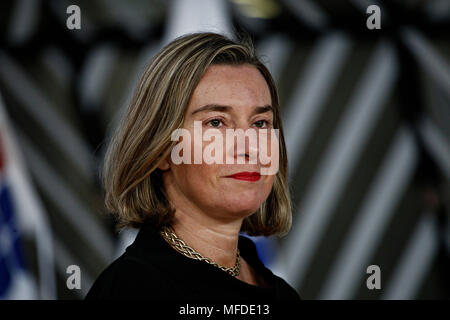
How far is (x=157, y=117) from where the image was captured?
1561 millimetres

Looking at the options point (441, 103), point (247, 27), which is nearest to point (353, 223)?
point (441, 103)

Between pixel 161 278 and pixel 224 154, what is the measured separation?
1.17 ft

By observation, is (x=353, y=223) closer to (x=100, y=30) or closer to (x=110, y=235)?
(x=110, y=235)

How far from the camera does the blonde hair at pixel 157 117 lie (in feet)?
5.03

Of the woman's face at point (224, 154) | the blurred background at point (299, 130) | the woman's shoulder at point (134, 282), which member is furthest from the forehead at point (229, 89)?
the blurred background at point (299, 130)

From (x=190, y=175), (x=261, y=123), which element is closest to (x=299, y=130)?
(x=261, y=123)

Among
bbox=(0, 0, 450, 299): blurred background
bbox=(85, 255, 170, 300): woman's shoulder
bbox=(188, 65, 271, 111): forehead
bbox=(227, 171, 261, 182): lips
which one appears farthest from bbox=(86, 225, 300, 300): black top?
bbox=(0, 0, 450, 299): blurred background

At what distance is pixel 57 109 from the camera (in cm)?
387

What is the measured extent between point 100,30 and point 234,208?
8.41 ft

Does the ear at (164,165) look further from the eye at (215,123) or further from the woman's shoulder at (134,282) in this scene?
the woman's shoulder at (134,282)

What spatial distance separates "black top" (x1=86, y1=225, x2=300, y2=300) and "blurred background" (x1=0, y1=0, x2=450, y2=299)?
2.02m

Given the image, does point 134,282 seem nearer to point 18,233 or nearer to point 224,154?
point 224,154

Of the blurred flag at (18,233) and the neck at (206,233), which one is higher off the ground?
the neck at (206,233)

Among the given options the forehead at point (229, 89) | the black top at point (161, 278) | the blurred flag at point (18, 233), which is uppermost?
the forehead at point (229, 89)
